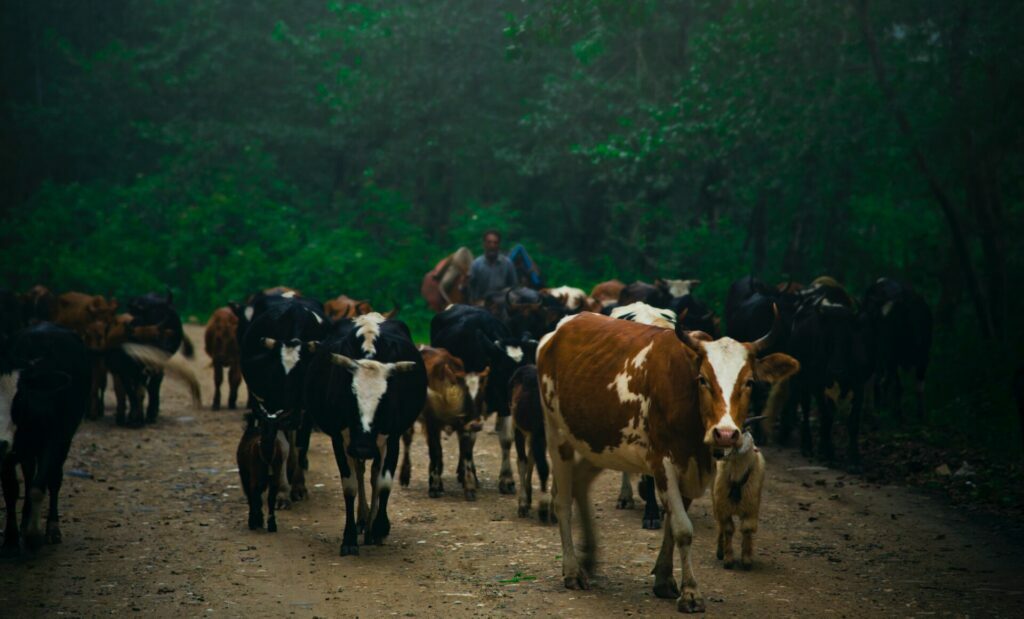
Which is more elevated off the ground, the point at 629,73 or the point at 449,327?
the point at 629,73

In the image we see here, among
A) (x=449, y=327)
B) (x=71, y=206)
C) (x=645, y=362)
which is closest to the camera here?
(x=645, y=362)

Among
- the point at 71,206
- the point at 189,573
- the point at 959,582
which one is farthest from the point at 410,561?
the point at 71,206

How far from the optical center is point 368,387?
31.9 feet

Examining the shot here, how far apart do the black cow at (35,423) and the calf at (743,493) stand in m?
5.53

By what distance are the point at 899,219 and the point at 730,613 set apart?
1849cm

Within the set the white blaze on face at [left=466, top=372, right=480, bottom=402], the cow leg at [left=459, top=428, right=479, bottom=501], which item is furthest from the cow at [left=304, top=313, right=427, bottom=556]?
the cow leg at [left=459, top=428, right=479, bottom=501]

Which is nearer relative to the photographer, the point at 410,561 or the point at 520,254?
the point at 410,561

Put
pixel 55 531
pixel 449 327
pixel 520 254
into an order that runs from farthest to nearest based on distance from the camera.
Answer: pixel 520 254, pixel 449 327, pixel 55 531

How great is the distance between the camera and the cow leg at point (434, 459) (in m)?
12.0

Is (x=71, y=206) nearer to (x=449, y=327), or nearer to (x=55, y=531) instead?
(x=449, y=327)

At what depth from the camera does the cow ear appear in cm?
816

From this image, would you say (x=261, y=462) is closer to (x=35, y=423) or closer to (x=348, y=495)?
(x=348, y=495)

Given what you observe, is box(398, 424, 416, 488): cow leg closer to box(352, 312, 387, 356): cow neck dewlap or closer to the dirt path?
the dirt path

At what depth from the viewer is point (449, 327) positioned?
13.8m
